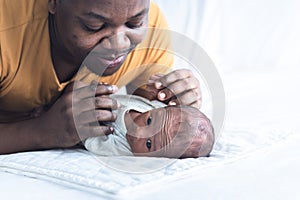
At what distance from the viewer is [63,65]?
1.21m

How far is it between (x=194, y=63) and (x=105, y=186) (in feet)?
1.92

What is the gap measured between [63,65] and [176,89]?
0.22m

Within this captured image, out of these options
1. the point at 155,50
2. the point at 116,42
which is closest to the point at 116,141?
the point at 116,42

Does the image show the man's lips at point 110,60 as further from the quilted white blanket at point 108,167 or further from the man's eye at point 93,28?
the quilted white blanket at point 108,167

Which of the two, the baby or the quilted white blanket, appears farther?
the baby

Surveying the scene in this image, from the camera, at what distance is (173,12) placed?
6.08 ft

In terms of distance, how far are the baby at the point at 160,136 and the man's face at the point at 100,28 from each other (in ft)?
0.39

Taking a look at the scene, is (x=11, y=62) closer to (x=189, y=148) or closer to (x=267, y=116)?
(x=189, y=148)

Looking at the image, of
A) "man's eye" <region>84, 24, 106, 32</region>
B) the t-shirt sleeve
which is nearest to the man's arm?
"man's eye" <region>84, 24, 106, 32</region>

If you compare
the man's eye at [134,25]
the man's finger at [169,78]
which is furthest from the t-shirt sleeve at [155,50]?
the man's eye at [134,25]

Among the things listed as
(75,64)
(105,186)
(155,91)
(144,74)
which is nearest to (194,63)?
(144,74)

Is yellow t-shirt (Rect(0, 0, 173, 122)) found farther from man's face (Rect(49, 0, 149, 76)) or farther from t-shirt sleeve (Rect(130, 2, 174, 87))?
t-shirt sleeve (Rect(130, 2, 174, 87))

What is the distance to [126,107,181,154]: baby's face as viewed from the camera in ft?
3.46

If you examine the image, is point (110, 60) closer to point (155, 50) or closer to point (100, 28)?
point (100, 28)
